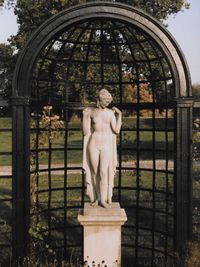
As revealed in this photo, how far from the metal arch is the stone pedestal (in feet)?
6.45

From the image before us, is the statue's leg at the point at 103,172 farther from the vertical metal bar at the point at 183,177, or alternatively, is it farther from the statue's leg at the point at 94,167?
the vertical metal bar at the point at 183,177

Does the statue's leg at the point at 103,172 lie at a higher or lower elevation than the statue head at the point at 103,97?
lower

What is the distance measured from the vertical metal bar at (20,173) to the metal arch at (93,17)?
333 mm

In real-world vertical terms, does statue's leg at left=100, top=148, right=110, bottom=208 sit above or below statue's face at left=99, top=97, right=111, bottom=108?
below

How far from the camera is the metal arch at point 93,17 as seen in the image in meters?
5.95

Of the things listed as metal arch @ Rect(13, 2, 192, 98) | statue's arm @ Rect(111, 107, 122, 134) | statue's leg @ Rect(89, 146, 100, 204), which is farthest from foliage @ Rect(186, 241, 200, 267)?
metal arch @ Rect(13, 2, 192, 98)

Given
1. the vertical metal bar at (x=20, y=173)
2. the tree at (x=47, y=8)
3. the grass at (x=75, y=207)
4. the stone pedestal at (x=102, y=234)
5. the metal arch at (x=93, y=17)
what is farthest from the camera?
the tree at (x=47, y=8)

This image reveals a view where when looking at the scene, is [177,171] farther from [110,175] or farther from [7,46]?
[7,46]

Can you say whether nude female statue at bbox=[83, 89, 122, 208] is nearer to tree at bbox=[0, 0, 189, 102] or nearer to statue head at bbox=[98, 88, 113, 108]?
statue head at bbox=[98, 88, 113, 108]

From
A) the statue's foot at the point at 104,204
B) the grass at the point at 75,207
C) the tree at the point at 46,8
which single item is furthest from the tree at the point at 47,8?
the statue's foot at the point at 104,204

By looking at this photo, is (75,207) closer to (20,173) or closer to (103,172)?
(20,173)

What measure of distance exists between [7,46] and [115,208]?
16670 mm

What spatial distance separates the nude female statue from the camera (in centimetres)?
562

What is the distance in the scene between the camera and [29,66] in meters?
5.99
